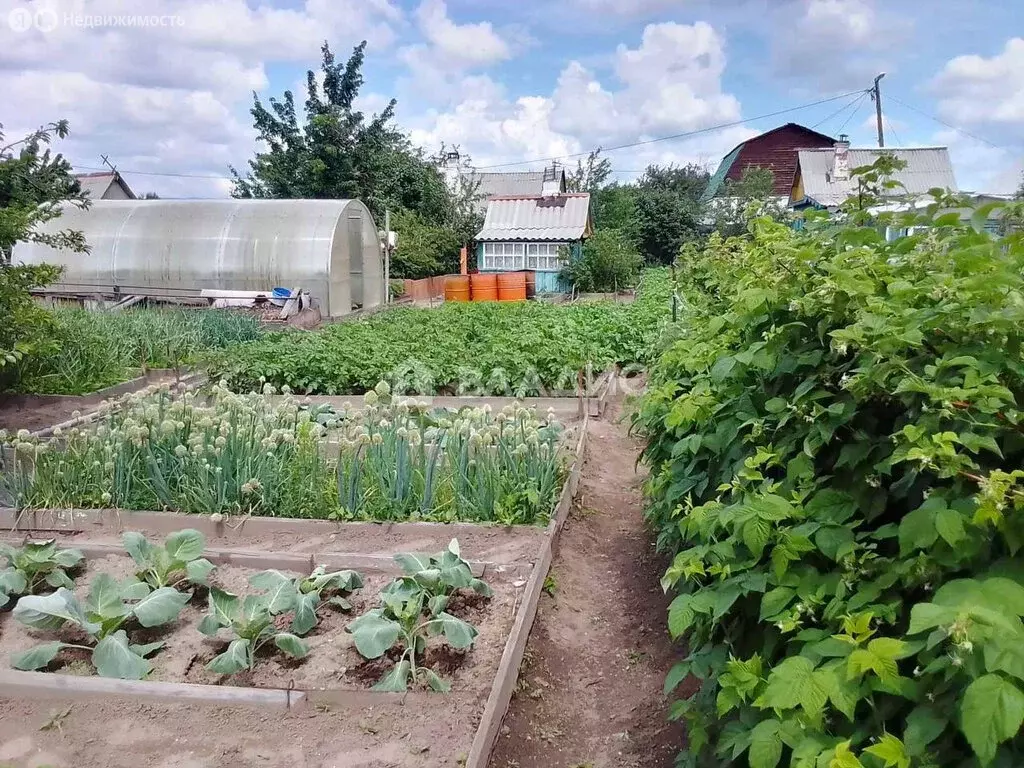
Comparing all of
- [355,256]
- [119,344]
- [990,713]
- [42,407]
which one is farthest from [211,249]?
[990,713]

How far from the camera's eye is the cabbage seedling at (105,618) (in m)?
2.94

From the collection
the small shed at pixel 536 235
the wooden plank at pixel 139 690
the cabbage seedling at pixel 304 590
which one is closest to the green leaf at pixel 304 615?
the cabbage seedling at pixel 304 590

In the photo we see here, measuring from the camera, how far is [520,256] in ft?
97.3

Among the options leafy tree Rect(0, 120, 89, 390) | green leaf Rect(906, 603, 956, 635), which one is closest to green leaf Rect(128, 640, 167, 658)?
green leaf Rect(906, 603, 956, 635)

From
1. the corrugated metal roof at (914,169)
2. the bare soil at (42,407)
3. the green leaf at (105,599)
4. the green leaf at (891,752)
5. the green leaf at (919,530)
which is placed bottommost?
the green leaf at (105,599)

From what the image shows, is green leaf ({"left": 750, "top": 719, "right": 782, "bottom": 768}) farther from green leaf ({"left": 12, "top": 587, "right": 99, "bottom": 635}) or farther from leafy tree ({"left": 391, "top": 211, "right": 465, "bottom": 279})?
leafy tree ({"left": 391, "top": 211, "right": 465, "bottom": 279})

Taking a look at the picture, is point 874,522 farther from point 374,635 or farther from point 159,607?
point 159,607

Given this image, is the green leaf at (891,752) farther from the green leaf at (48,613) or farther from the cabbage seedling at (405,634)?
the green leaf at (48,613)

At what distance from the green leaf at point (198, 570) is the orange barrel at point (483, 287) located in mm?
20109

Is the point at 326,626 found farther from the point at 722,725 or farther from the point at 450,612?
the point at 722,725

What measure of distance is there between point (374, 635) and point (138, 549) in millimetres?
1367

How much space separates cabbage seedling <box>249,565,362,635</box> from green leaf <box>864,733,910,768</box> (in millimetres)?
2458

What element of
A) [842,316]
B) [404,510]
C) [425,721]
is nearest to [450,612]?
[425,721]

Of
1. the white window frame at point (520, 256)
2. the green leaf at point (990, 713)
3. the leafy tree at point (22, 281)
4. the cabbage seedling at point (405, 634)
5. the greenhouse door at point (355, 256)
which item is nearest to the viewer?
the green leaf at point (990, 713)
